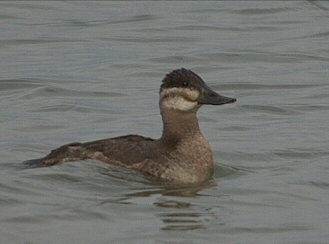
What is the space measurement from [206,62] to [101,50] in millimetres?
1752

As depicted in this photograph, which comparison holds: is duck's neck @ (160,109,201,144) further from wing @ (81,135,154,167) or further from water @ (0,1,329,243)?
water @ (0,1,329,243)

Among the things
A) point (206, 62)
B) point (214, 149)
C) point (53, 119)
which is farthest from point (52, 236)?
point (206, 62)

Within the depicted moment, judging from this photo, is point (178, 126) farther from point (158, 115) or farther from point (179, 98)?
point (158, 115)

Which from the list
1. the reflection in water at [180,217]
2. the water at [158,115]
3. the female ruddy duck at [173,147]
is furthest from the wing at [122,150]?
the reflection in water at [180,217]

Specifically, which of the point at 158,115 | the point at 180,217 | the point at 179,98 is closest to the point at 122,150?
the point at 179,98

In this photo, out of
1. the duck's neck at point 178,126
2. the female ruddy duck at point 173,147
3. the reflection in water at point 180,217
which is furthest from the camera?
the duck's neck at point 178,126

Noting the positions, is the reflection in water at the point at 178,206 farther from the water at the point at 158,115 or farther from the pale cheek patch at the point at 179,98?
the pale cheek patch at the point at 179,98

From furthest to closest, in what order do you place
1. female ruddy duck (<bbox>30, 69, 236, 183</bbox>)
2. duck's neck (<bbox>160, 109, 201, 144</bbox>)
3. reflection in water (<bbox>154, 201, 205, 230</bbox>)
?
duck's neck (<bbox>160, 109, 201, 144</bbox>)
female ruddy duck (<bbox>30, 69, 236, 183</bbox>)
reflection in water (<bbox>154, 201, 205, 230</bbox>)

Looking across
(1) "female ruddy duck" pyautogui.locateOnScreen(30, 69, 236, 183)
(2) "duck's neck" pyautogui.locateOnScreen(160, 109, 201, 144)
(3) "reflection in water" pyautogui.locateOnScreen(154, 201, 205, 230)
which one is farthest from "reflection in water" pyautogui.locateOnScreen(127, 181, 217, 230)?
(2) "duck's neck" pyautogui.locateOnScreen(160, 109, 201, 144)

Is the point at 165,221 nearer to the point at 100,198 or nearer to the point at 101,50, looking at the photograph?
the point at 100,198

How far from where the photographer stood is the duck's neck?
13375 millimetres

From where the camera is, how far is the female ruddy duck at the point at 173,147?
13.1m

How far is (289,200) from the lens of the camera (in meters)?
12.7

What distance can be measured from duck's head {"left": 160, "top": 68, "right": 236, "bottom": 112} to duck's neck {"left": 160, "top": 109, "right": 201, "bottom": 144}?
0.30ft
